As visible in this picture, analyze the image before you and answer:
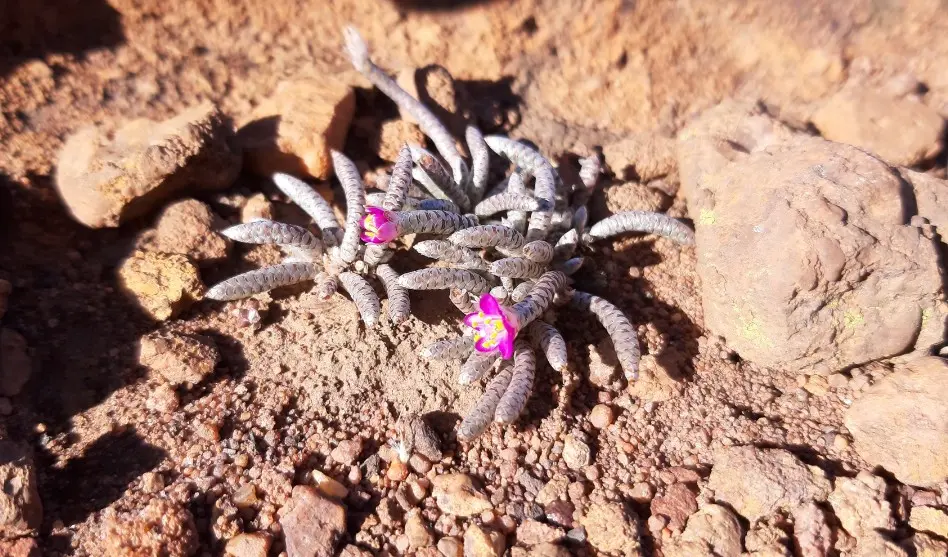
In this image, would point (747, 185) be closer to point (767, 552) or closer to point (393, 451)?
point (767, 552)

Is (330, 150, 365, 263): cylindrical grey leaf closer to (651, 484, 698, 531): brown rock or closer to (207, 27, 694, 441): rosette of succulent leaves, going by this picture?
(207, 27, 694, 441): rosette of succulent leaves

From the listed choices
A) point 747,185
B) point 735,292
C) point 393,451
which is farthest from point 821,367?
point 393,451

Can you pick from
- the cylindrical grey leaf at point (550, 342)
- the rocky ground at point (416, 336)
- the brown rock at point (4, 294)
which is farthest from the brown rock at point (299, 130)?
the cylindrical grey leaf at point (550, 342)

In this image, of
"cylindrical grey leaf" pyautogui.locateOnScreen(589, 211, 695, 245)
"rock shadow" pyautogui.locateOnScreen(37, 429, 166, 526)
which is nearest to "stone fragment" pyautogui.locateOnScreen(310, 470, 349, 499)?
"rock shadow" pyautogui.locateOnScreen(37, 429, 166, 526)

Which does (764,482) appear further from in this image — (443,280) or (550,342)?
(443,280)

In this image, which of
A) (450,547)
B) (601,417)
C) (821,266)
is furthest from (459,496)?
(821,266)

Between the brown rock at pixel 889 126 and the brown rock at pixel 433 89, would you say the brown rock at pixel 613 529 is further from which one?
the brown rock at pixel 889 126
